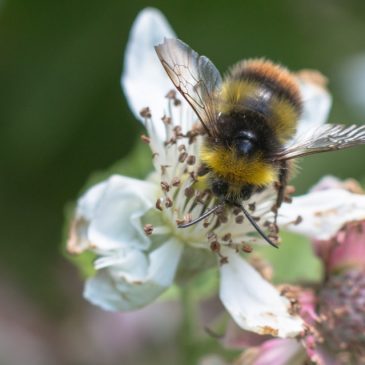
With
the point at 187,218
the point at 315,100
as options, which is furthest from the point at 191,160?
the point at 315,100

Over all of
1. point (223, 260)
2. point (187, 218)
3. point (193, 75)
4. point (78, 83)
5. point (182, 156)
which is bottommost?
point (78, 83)

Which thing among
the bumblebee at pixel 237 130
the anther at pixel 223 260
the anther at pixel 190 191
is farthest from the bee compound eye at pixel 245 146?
the anther at pixel 223 260

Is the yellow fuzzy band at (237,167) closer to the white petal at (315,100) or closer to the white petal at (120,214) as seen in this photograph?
the white petal at (120,214)

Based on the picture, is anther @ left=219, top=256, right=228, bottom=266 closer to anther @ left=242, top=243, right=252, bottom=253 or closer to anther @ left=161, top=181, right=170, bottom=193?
anther @ left=242, top=243, right=252, bottom=253

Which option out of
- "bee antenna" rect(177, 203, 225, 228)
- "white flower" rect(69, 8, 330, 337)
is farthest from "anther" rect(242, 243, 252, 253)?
"bee antenna" rect(177, 203, 225, 228)

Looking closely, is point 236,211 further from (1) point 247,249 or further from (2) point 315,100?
(2) point 315,100
